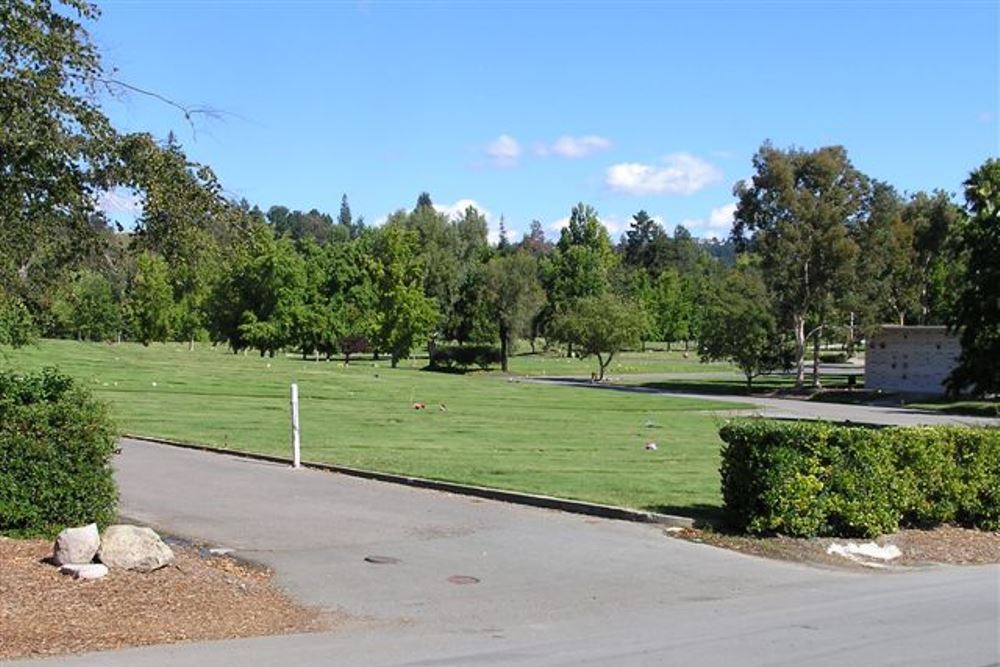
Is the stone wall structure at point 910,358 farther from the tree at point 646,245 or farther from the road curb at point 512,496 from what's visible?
the tree at point 646,245

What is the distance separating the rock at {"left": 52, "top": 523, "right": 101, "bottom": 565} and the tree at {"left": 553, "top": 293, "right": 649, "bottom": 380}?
2519 inches

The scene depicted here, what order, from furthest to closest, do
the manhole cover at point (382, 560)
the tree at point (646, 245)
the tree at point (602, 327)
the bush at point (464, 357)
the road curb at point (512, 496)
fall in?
the tree at point (646, 245) → the bush at point (464, 357) → the tree at point (602, 327) → the road curb at point (512, 496) → the manhole cover at point (382, 560)

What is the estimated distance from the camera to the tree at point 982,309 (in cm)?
4972

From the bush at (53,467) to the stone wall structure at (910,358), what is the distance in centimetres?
5903

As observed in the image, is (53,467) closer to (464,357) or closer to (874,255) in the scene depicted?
(874,255)

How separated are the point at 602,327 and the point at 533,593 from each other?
207ft

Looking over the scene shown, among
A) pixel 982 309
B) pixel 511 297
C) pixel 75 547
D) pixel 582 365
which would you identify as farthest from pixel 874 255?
pixel 75 547

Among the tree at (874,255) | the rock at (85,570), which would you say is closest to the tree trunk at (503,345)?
the tree at (874,255)

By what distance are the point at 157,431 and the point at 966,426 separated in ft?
54.4

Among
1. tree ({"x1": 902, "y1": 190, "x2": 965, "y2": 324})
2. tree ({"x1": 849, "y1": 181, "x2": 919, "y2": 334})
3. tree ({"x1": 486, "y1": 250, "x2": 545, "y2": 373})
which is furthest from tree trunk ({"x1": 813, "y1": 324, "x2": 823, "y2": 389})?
tree ({"x1": 486, "y1": 250, "x2": 545, "y2": 373})

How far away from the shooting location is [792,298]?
210 ft

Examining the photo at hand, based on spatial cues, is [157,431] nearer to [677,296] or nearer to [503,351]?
[503,351]

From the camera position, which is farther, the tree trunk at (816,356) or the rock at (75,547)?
the tree trunk at (816,356)

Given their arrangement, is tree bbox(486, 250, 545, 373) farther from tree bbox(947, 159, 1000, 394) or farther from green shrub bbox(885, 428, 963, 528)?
green shrub bbox(885, 428, 963, 528)
